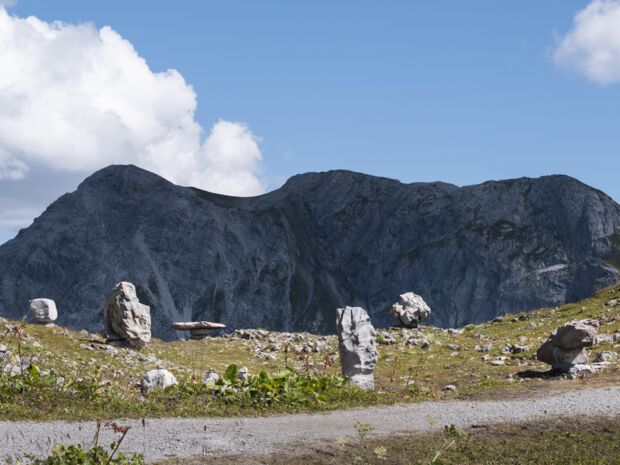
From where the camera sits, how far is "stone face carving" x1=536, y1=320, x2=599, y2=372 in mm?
31047

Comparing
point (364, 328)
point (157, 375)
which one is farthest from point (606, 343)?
point (157, 375)

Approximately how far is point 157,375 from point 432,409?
9674mm

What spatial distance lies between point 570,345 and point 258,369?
16.2 meters

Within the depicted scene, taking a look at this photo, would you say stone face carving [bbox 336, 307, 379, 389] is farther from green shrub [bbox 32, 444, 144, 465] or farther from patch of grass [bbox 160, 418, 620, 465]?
green shrub [bbox 32, 444, 144, 465]

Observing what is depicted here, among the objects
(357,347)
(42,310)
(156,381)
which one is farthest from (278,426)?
(42,310)

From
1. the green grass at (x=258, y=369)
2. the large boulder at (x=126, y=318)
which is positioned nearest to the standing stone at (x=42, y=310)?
the large boulder at (x=126, y=318)

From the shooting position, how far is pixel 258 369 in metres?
39.2

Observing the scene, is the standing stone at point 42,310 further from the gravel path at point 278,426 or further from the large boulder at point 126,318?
the gravel path at point 278,426

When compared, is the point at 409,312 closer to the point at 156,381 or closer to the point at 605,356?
the point at 605,356

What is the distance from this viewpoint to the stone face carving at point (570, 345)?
31.0 meters

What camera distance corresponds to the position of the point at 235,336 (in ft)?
172

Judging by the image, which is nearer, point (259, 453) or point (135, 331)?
point (259, 453)

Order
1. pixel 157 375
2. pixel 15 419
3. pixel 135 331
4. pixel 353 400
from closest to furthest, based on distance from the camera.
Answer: pixel 15 419 < pixel 353 400 < pixel 157 375 < pixel 135 331

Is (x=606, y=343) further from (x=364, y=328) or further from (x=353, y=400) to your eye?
(x=353, y=400)
